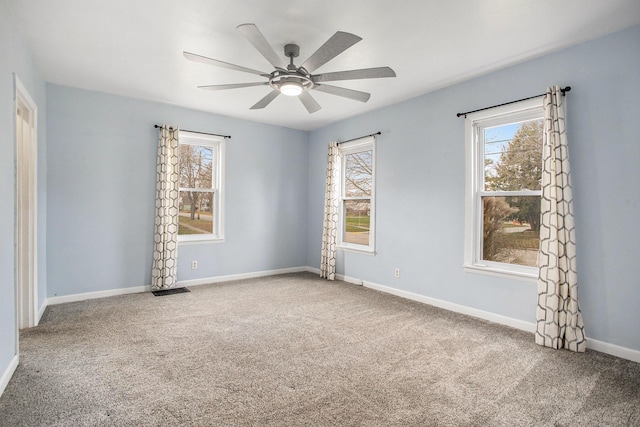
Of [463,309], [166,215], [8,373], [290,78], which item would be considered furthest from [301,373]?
[166,215]

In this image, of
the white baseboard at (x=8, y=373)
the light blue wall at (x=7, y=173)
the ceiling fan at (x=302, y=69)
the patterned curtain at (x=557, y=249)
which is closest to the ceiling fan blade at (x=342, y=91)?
the ceiling fan at (x=302, y=69)

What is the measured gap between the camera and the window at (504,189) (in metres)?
3.45

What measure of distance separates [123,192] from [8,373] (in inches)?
107

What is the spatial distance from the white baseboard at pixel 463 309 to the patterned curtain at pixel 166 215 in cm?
291

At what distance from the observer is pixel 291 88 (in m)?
3.06

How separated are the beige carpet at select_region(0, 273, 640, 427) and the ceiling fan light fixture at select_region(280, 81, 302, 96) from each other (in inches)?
88.7

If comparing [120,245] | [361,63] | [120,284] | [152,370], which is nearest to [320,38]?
[361,63]

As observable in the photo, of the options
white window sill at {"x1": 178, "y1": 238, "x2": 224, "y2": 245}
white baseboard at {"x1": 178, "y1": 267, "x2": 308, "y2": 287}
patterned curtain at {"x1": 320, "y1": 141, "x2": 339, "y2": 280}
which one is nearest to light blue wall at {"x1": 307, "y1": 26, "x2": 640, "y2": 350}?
patterned curtain at {"x1": 320, "y1": 141, "x2": 339, "y2": 280}

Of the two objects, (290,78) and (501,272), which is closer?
(290,78)

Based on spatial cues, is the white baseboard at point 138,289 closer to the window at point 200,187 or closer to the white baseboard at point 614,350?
the window at point 200,187

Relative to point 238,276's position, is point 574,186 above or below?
above

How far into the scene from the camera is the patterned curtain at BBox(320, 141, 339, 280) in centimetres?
563

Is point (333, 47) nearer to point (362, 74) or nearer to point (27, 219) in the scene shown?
point (362, 74)

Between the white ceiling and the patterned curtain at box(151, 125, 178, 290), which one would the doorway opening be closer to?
the white ceiling
